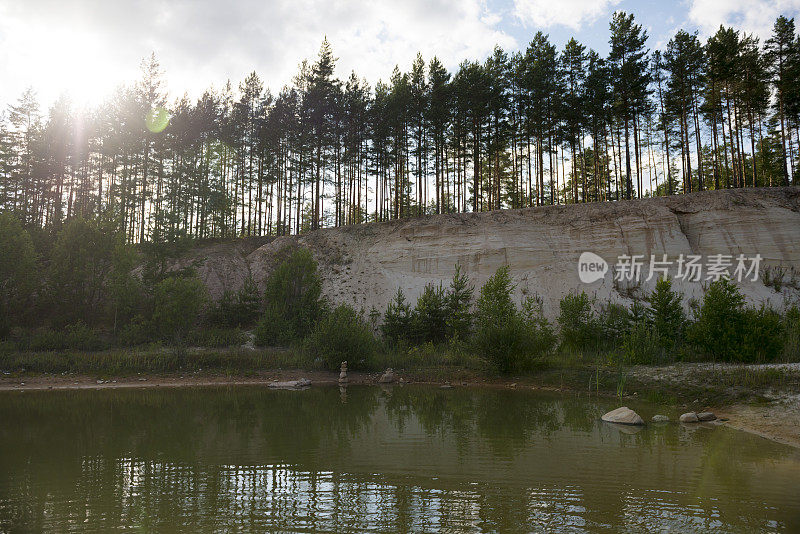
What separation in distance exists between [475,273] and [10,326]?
27.9 metres

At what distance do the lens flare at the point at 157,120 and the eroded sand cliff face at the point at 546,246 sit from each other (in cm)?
1106

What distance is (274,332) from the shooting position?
25.5 m

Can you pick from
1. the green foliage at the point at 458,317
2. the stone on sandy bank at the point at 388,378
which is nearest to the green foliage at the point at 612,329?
the green foliage at the point at 458,317

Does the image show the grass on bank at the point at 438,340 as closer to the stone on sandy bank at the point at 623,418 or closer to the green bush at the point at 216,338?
the green bush at the point at 216,338

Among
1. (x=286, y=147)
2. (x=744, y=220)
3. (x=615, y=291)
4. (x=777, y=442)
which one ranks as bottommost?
(x=777, y=442)

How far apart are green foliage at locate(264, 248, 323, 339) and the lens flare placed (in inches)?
799

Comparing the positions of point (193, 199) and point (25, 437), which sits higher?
point (193, 199)

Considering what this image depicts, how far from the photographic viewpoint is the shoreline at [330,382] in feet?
39.8

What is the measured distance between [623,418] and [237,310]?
2415 cm

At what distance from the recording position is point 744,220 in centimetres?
2880

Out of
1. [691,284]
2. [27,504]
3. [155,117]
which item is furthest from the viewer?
[155,117]

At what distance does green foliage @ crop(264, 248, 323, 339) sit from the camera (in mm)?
26062

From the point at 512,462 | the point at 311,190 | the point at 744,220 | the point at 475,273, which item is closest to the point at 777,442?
the point at 512,462

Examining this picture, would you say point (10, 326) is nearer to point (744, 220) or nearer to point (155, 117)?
point (155, 117)
